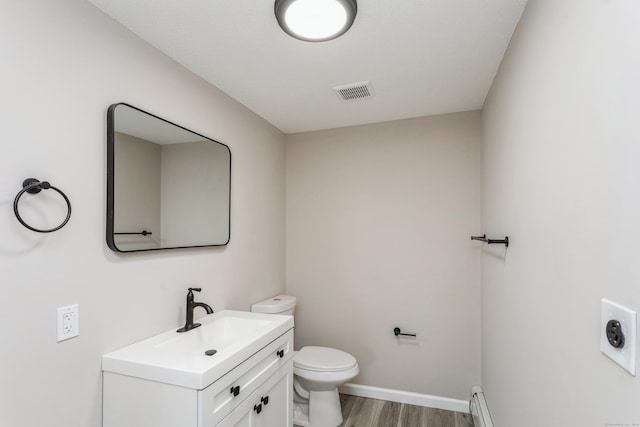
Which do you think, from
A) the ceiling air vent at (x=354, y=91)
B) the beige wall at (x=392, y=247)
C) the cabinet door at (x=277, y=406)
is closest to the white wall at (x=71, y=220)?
the cabinet door at (x=277, y=406)

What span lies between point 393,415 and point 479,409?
0.64 meters

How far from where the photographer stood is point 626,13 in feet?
2.22

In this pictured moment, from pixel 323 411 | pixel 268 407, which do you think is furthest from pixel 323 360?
pixel 268 407

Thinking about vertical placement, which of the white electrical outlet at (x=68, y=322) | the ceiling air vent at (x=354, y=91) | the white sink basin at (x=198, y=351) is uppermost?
the ceiling air vent at (x=354, y=91)

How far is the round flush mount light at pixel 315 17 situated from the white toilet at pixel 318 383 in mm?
1857

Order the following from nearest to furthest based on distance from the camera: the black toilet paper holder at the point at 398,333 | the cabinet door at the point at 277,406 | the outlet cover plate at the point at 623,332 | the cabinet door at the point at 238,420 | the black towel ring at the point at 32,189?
the outlet cover plate at the point at 623,332 < the black towel ring at the point at 32,189 < the cabinet door at the point at 238,420 < the cabinet door at the point at 277,406 < the black toilet paper holder at the point at 398,333

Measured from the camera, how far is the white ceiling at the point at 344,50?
4.53 ft

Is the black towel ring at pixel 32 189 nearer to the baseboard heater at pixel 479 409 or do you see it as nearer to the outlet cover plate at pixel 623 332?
the outlet cover plate at pixel 623 332

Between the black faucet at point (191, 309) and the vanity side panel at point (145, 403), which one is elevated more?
the black faucet at point (191, 309)

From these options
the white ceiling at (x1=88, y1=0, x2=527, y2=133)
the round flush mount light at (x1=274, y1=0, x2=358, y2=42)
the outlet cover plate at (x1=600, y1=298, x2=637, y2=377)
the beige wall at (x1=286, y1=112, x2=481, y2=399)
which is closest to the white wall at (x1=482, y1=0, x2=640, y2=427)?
the outlet cover plate at (x1=600, y1=298, x2=637, y2=377)

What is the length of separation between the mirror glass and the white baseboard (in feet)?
5.65

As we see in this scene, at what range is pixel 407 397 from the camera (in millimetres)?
2611

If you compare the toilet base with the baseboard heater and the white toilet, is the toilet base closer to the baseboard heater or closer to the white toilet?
the white toilet

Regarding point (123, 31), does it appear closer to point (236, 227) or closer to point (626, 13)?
point (236, 227)
